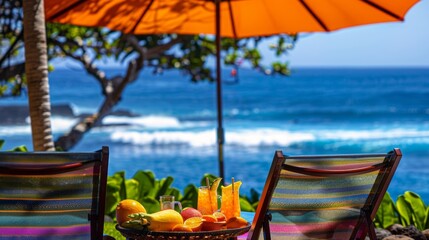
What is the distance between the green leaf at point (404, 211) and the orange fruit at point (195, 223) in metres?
2.58

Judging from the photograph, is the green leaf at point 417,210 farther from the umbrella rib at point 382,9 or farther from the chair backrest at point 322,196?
the chair backrest at point 322,196

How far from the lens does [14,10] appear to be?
7312 millimetres

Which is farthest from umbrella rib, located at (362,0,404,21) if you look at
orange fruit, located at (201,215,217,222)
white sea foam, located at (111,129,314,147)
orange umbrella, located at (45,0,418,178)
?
white sea foam, located at (111,129,314,147)

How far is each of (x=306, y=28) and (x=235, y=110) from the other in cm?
3179

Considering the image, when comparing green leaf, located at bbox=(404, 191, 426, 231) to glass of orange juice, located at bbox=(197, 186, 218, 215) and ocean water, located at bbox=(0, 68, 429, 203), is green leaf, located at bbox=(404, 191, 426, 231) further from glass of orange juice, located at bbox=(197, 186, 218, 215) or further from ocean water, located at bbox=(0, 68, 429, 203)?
ocean water, located at bbox=(0, 68, 429, 203)

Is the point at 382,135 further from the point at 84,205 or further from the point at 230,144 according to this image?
the point at 84,205

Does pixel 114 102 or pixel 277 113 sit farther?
pixel 277 113

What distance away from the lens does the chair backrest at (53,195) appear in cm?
298

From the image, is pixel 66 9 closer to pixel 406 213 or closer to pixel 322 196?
pixel 406 213

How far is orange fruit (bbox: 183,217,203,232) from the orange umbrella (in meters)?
2.84

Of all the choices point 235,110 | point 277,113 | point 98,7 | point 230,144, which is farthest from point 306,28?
point 235,110

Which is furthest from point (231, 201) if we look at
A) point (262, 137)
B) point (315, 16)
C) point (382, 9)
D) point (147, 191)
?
point (262, 137)

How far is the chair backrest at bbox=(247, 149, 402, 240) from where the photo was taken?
3.19m

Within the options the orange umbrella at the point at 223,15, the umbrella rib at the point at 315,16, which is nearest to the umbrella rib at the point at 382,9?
the orange umbrella at the point at 223,15
